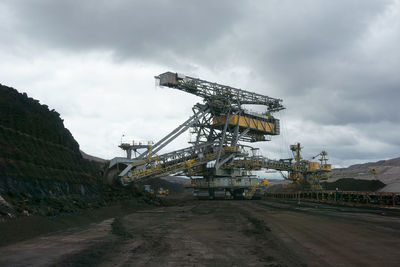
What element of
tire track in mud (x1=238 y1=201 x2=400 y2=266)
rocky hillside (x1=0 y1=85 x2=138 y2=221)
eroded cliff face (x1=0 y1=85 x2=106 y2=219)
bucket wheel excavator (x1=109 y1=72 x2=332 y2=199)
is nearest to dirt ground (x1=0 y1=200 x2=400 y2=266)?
tire track in mud (x1=238 y1=201 x2=400 y2=266)

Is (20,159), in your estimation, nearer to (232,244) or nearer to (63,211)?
(63,211)

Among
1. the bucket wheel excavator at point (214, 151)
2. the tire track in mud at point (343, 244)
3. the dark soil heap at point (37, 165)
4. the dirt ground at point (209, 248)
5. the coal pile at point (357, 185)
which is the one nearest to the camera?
the dirt ground at point (209, 248)

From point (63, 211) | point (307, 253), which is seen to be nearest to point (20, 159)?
point (63, 211)

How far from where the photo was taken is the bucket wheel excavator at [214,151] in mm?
41062

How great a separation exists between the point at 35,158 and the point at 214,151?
30720 millimetres

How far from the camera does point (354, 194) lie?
33156 mm

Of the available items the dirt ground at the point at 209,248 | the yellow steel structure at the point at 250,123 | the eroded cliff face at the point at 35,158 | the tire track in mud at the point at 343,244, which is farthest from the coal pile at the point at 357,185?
the dirt ground at the point at 209,248

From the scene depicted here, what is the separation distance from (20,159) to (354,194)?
31382mm

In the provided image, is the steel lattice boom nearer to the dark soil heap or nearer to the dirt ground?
the dark soil heap

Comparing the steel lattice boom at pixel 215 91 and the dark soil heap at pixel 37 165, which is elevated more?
the steel lattice boom at pixel 215 91

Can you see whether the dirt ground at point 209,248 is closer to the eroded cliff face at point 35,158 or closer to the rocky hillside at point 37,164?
the rocky hillside at point 37,164

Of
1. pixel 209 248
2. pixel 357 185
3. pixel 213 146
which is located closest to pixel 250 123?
pixel 213 146

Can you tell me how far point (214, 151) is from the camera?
47281 millimetres

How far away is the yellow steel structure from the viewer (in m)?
48.7
